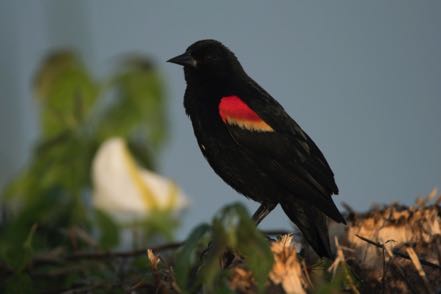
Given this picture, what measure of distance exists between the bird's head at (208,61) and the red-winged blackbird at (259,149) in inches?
0.5

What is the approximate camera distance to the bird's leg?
3682mm

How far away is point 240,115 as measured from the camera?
11.4 ft

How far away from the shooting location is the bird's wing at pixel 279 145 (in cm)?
326

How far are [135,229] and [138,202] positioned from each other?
12cm

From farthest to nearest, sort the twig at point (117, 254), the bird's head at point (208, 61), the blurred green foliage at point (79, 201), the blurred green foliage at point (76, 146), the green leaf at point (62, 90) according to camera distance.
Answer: the green leaf at point (62, 90) < the bird's head at point (208, 61) < the blurred green foliage at point (76, 146) < the twig at point (117, 254) < the blurred green foliage at point (79, 201)

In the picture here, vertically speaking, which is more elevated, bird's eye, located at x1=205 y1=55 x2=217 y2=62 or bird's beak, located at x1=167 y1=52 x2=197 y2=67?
bird's eye, located at x1=205 y1=55 x2=217 y2=62

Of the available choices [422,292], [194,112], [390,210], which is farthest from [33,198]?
[422,292]

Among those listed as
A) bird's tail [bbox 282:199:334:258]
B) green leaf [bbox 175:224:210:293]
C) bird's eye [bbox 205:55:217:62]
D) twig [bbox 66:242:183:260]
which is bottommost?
twig [bbox 66:242:183:260]

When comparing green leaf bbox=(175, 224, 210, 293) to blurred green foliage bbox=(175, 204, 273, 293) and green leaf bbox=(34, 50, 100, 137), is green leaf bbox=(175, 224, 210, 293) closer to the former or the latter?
blurred green foliage bbox=(175, 204, 273, 293)

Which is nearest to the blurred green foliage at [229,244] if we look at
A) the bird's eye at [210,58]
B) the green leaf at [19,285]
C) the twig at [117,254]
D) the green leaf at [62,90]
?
the green leaf at [19,285]

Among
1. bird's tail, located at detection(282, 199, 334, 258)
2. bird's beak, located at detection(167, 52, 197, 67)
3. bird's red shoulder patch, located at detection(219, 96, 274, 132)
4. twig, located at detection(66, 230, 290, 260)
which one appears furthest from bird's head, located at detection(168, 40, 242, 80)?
twig, located at detection(66, 230, 290, 260)

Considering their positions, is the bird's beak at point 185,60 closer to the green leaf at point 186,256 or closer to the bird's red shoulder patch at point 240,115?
the bird's red shoulder patch at point 240,115

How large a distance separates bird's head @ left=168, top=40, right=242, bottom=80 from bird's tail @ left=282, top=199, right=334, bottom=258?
744 mm

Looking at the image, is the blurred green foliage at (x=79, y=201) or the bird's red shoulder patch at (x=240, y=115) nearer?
the blurred green foliage at (x=79, y=201)
